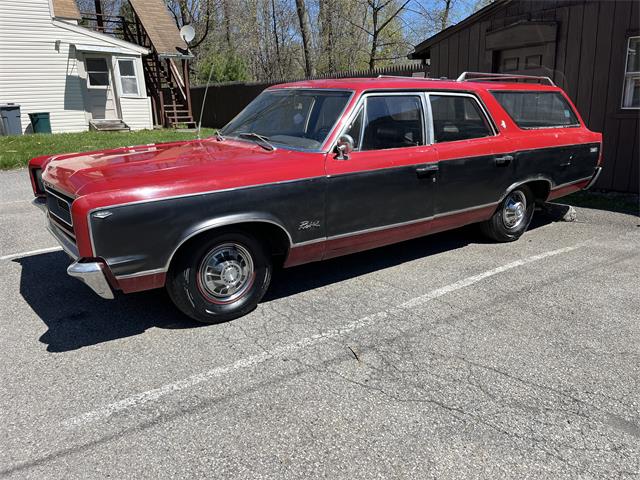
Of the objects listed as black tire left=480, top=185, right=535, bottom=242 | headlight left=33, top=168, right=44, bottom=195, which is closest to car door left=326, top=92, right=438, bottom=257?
black tire left=480, top=185, right=535, bottom=242

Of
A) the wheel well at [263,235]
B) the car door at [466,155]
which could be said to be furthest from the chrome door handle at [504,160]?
the wheel well at [263,235]

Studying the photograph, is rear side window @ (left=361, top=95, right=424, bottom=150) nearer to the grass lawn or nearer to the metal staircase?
the grass lawn

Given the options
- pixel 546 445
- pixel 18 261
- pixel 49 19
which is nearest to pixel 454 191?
pixel 546 445

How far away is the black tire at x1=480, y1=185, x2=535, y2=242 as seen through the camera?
235 inches

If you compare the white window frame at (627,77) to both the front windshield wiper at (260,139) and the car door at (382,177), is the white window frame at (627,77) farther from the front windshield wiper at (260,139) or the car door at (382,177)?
the front windshield wiper at (260,139)

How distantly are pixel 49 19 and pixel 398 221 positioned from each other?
18106mm

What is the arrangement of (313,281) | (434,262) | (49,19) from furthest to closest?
(49,19) < (434,262) < (313,281)

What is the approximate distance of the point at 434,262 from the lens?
18.1 ft

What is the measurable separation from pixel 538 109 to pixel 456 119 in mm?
1493

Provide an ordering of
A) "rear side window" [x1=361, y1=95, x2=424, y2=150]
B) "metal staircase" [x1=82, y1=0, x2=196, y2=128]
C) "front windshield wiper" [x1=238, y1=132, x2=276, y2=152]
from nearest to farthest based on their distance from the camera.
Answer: "front windshield wiper" [x1=238, y1=132, x2=276, y2=152]
"rear side window" [x1=361, y1=95, x2=424, y2=150]
"metal staircase" [x1=82, y1=0, x2=196, y2=128]

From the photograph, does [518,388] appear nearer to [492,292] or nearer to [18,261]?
[492,292]

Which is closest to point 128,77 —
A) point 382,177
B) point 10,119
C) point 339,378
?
point 10,119

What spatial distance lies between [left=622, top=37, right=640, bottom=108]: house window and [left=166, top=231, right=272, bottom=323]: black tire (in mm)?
7306

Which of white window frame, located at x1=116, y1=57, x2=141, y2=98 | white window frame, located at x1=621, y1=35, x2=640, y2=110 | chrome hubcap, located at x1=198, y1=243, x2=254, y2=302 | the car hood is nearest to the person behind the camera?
the car hood
